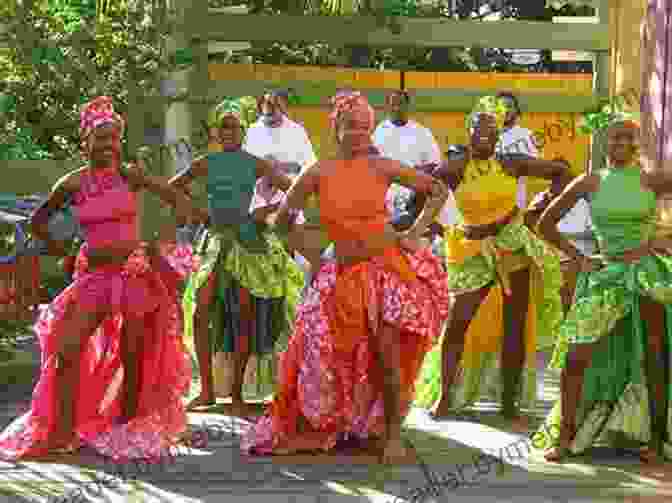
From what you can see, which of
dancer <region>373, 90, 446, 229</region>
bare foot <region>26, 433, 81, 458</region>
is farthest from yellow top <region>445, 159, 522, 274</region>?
dancer <region>373, 90, 446, 229</region>

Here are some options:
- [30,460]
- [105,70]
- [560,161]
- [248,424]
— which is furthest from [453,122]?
[30,460]

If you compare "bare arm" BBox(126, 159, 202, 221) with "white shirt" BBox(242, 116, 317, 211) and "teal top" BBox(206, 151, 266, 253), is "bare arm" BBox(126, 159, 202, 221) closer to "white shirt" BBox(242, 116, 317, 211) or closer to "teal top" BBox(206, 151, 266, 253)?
"teal top" BBox(206, 151, 266, 253)

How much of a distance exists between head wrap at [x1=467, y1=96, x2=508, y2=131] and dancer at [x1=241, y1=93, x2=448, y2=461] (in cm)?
99

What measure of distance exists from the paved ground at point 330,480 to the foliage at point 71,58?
17.3 feet

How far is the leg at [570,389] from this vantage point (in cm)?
633

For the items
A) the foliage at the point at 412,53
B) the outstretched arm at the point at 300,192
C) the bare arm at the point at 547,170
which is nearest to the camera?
the outstretched arm at the point at 300,192

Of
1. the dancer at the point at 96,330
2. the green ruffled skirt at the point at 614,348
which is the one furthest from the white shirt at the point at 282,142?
the green ruffled skirt at the point at 614,348

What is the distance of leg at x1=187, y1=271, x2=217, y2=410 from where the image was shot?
776 centimetres

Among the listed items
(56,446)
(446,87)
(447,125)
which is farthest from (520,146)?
(56,446)

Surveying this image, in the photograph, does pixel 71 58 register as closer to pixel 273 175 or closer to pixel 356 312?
pixel 273 175

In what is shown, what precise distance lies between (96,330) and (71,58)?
17.2ft

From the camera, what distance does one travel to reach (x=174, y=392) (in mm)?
6805

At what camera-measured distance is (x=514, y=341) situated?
7.74m

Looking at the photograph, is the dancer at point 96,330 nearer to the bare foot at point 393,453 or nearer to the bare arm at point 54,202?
the bare arm at point 54,202
